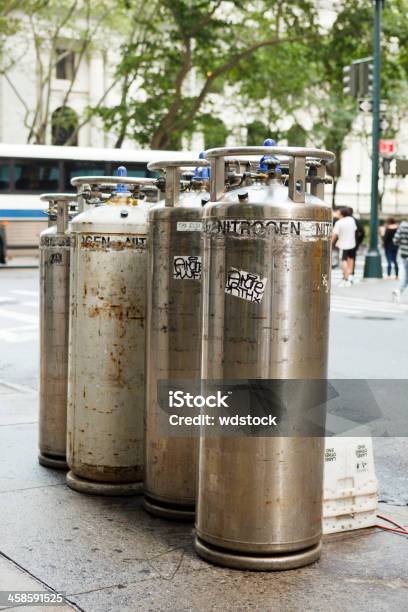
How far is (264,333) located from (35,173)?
26.8 meters

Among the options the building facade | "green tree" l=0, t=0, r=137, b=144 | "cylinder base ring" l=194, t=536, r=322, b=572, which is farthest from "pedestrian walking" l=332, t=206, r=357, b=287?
the building facade

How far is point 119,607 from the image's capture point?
3824 mm

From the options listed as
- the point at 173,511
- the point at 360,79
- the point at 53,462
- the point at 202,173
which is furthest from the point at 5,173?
the point at 173,511

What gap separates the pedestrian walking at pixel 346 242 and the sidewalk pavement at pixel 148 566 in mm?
17822

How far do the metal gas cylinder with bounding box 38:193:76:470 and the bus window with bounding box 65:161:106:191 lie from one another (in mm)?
24912

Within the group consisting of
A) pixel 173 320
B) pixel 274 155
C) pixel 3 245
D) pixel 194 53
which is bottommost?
pixel 3 245

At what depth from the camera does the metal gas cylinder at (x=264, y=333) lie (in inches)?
164

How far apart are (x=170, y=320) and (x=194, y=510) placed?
98cm

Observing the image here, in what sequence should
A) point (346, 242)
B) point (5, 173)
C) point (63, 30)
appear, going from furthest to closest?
point (63, 30)
point (5, 173)
point (346, 242)

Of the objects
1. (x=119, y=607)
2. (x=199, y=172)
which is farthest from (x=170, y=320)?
(x=119, y=607)

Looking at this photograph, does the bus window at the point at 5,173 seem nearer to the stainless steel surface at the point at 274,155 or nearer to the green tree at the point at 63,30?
the green tree at the point at 63,30

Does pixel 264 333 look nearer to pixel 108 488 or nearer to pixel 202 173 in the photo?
pixel 202 173

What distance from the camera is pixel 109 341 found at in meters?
5.34

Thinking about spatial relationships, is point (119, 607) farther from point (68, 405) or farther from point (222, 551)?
point (68, 405)
